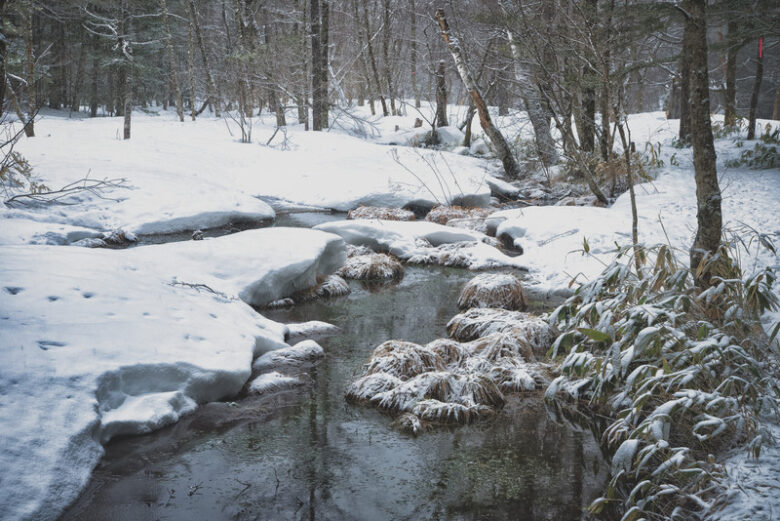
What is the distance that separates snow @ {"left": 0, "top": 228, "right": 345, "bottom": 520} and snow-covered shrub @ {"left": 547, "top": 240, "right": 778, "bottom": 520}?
2.76 m

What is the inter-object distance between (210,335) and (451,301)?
3.29 metres

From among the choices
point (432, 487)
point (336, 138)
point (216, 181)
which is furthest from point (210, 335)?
point (336, 138)

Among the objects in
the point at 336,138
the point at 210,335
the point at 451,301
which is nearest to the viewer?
the point at 210,335

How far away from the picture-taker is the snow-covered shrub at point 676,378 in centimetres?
275

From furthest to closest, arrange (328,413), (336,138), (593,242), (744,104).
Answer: (744,104) → (336,138) → (593,242) → (328,413)

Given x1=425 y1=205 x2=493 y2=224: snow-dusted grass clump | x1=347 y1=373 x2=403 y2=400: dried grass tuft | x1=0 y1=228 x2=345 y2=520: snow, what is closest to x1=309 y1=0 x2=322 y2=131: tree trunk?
x1=425 y1=205 x2=493 y2=224: snow-dusted grass clump

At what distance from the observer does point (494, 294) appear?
6.52 meters

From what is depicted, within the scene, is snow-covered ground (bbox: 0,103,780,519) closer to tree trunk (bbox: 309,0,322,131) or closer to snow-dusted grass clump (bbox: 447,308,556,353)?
snow-dusted grass clump (bbox: 447,308,556,353)

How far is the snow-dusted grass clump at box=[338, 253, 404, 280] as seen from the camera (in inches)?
314

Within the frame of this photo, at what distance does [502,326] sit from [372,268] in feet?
9.41

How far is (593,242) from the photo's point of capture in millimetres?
8117

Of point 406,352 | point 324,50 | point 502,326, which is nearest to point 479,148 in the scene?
point 324,50

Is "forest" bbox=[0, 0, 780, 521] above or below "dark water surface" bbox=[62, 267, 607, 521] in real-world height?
above

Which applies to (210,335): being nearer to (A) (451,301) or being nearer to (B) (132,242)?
(A) (451,301)
